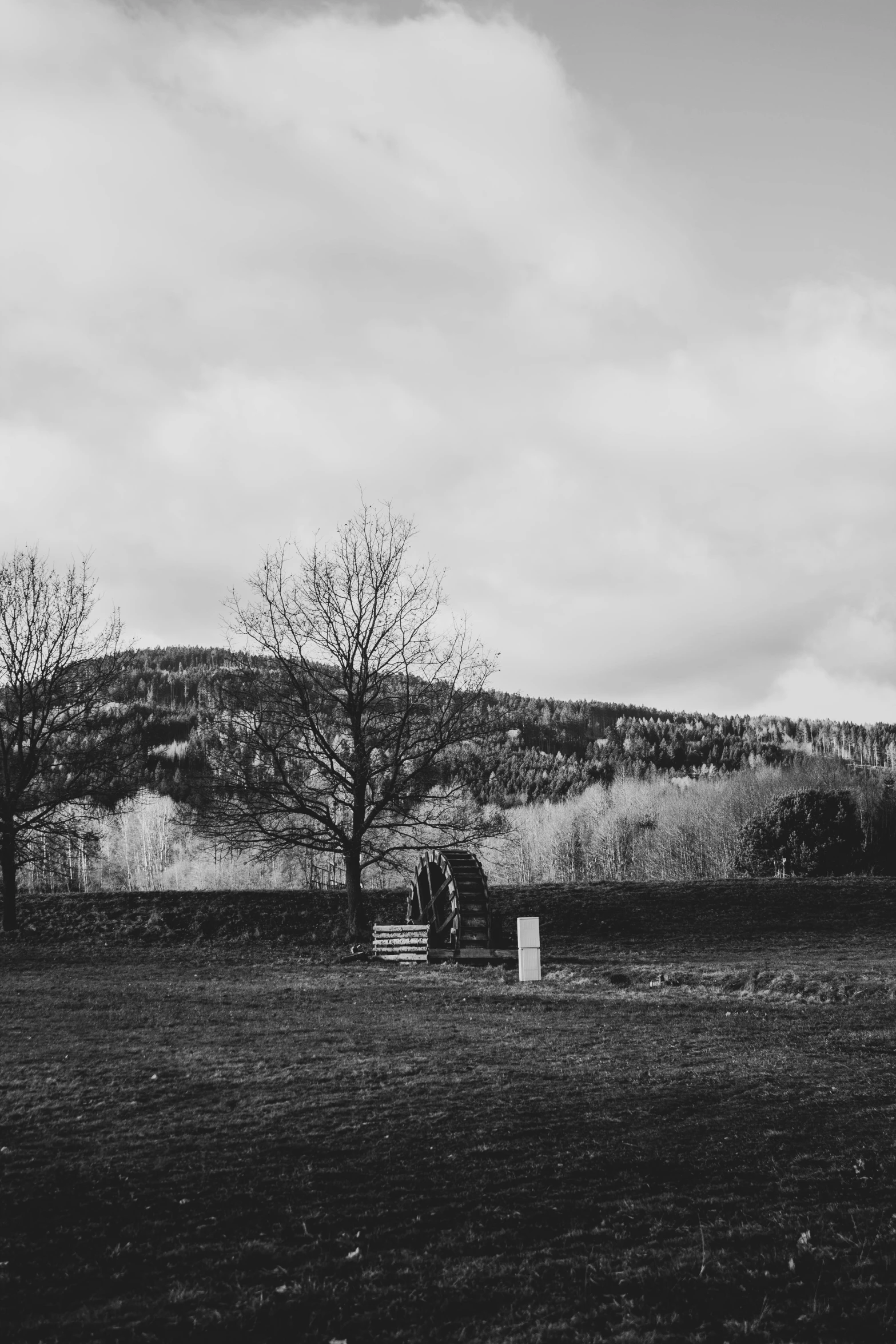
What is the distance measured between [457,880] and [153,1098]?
16.8 m

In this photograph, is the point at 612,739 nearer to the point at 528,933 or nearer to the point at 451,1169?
the point at 528,933

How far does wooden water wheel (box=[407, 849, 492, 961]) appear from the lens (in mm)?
24172

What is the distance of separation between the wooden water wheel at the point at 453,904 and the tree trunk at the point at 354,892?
184cm

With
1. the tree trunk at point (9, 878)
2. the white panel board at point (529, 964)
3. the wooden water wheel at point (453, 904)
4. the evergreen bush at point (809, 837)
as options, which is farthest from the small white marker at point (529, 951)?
the evergreen bush at point (809, 837)

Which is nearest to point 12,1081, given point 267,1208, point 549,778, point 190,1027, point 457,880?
point 190,1027

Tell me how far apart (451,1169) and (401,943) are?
708 inches

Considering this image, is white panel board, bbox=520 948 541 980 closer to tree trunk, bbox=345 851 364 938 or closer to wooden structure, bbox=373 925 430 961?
wooden structure, bbox=373 925 430 961

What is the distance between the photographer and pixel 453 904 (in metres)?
26.2

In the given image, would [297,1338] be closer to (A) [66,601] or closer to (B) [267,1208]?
(B) [267,1208]

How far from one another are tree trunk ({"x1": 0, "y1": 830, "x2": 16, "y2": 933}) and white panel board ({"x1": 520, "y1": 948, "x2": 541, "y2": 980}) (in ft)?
55.5

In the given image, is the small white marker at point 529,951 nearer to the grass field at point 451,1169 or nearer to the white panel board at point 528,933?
the white panel board at point 528,933

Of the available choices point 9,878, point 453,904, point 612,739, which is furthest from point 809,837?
point 612,739

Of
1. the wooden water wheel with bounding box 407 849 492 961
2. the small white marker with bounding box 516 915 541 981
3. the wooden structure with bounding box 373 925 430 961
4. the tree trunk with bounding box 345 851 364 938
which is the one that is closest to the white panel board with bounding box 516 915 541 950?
the small white marker with bounding box 516 915 541 981

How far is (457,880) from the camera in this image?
25438 millimetres
